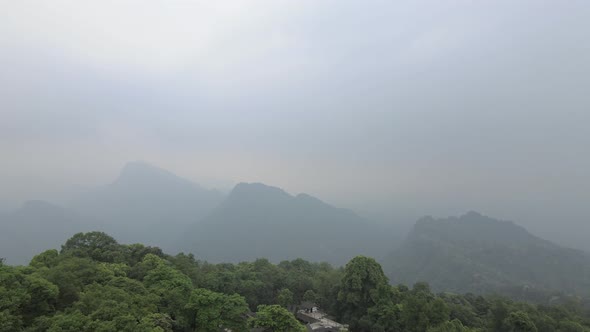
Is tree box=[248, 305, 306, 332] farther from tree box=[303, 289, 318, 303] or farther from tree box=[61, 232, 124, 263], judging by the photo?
tree box=[61, 232, 124, 263]

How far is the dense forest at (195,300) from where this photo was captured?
15.3 meters

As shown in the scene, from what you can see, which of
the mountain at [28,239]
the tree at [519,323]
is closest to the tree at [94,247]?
the tree at [519,323]

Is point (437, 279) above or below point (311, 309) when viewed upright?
below

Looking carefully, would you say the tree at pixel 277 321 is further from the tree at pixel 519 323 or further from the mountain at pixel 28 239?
the mountain at pixel 28 239

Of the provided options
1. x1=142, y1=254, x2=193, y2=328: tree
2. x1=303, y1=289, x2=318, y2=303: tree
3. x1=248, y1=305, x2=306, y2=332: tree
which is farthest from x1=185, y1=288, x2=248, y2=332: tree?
x1=303, y1=289, x2=318, y2=303: tree

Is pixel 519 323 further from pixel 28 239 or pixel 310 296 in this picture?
pixel 28 239

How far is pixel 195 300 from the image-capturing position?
63.2ft

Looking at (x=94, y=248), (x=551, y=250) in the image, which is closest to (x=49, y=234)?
(x=94, y=248)

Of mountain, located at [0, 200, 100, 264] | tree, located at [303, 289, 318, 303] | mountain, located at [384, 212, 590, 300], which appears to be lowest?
mountain, located at [0, 200, 100, 264]

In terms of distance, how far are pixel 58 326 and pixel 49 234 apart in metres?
230

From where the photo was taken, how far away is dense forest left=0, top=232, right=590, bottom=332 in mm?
15323

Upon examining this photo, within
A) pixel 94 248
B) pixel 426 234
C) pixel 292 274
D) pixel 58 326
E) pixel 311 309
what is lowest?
pixel 426 234

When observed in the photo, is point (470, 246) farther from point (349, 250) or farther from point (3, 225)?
point (3, 225)

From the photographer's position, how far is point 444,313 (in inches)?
956
